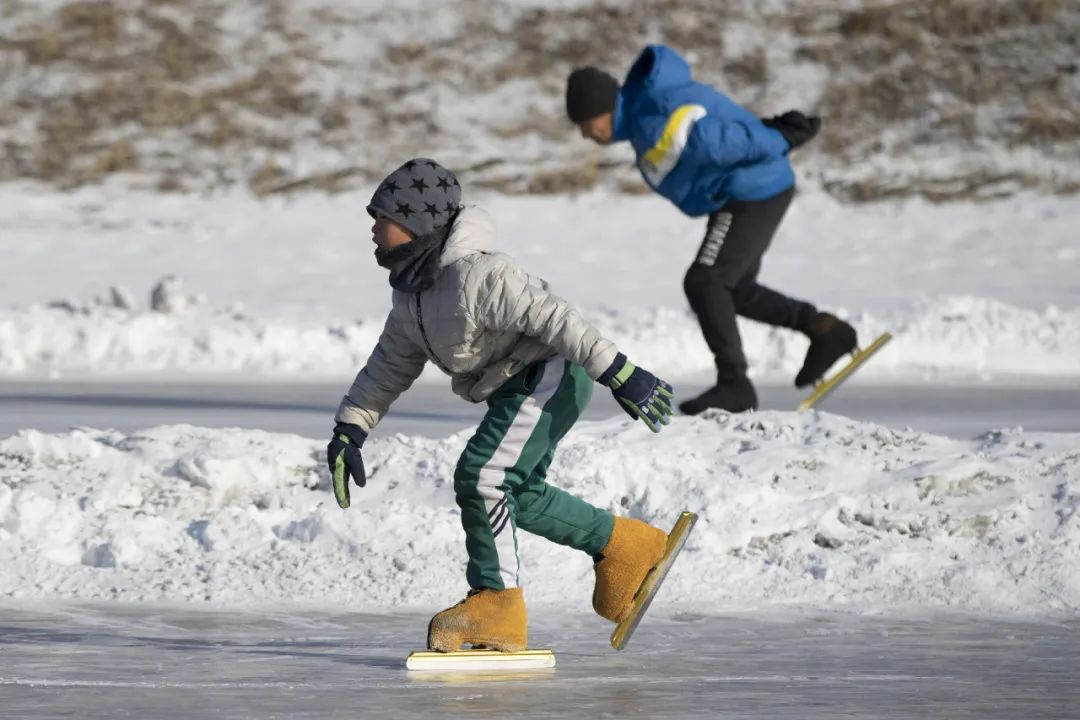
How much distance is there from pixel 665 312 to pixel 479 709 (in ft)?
34.9

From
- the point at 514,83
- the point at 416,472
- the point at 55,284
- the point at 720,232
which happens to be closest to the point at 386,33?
the point at 514,83

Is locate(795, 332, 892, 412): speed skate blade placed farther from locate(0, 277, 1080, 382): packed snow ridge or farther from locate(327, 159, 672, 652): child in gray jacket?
locate(327, 159, 672, 652): child in gray jacket

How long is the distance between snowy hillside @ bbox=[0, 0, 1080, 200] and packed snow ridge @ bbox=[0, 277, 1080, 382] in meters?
10.4

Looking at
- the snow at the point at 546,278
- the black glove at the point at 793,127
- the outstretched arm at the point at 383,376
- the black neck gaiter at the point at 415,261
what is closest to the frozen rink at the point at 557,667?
the outstretched arm at the point at 383,376

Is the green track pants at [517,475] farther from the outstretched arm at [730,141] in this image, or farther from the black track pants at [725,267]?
the black track pants at [725,267]

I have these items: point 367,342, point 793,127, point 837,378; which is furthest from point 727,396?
point 367,342

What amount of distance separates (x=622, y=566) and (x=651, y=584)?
0.29 ft

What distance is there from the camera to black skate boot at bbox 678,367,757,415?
370 inches

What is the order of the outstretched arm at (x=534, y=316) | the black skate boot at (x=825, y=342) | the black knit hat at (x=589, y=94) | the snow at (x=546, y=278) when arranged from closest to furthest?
the outstretched arm at (x=534, y=316), the black knit hat at (x=589, y=94), the black skate boot at (x=825, y=342), the snow at (x=546, y=278)

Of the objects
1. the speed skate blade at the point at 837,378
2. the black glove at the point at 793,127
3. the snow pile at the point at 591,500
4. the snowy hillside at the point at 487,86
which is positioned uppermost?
the black glove at the point at 793,127

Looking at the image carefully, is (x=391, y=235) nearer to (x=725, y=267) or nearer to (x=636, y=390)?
(x=636, y=390)

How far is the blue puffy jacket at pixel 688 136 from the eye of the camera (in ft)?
30.2

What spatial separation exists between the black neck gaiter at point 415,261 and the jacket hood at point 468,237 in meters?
0.03

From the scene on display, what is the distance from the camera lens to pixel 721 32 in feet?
98.4
